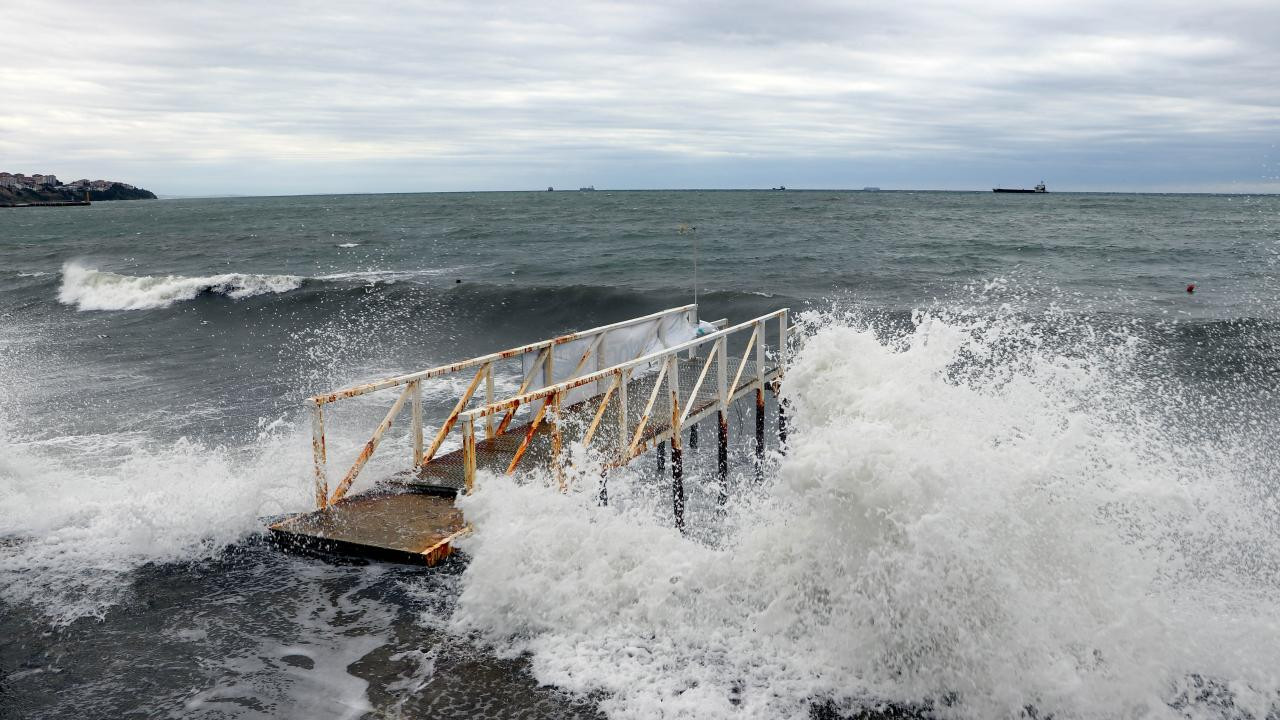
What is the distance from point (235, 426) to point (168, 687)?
28.1 feet

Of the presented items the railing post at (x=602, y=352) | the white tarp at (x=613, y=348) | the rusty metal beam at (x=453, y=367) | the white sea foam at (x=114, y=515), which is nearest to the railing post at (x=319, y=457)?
the rusty metal beam at (x=453, y=367)

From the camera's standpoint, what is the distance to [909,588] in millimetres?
6438

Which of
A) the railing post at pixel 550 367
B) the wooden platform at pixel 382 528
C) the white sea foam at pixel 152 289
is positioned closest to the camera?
the wooden platform at pixel 382 528

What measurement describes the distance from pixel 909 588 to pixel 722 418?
5.34m

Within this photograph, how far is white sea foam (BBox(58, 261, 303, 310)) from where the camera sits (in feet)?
Answer: 96.7

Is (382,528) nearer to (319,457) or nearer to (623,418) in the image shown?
(319,457)

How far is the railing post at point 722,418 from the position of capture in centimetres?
1129

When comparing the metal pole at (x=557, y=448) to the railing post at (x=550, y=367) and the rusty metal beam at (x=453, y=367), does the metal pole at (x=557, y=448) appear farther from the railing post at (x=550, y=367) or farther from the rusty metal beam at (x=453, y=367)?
the railing post at (x=550, y=367)

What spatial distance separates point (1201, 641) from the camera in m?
6.62

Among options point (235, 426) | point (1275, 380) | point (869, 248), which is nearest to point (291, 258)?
point (869, 248)

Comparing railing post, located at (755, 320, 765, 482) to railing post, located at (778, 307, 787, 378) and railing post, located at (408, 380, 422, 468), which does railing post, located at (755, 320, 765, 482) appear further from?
railing post, located at (408, 380, 422, 468)

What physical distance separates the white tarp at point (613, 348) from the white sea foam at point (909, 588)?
307cm

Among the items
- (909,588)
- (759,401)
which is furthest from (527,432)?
(759,401)

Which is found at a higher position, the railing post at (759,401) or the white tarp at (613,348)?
the white tarp at (613,348)
